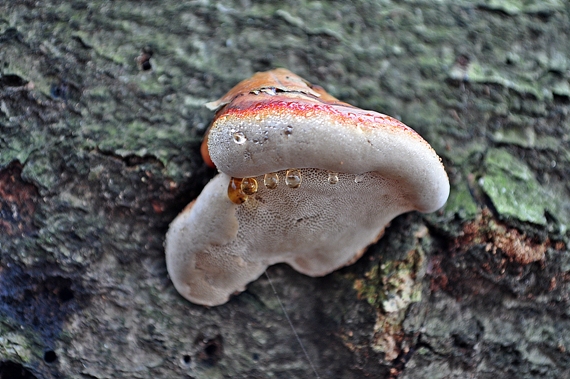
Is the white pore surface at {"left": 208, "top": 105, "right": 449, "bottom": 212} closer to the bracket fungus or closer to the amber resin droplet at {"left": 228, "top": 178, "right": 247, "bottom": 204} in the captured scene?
the bracket fungus

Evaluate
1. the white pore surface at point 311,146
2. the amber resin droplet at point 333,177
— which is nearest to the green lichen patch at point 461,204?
the white pore surface at point 311,146

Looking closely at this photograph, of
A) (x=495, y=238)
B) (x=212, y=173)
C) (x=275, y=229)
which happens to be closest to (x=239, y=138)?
(x=275, y=229)

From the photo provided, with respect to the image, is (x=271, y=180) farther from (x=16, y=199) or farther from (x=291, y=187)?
(x=16, y=199)

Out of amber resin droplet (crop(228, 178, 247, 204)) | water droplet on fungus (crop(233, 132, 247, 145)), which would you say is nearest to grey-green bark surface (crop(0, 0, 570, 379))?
amber resin droplet (crop(228, 178, 247, 204))

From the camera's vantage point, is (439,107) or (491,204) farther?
(439,107)

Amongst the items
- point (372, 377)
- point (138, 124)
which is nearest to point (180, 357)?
point (372, 377)

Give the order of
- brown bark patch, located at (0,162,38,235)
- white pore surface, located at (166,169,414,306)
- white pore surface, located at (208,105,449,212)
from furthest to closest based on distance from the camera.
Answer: brown bark patch, located at (0,162,38,235) → white pore surface, located at (166,169,414,306) → white pore surface, located at (208,105,449,212)

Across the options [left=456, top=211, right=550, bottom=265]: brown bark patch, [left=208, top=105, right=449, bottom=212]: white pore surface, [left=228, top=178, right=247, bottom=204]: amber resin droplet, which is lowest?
[left=456, top=211, right=550, bottom=265]: brown bark patch

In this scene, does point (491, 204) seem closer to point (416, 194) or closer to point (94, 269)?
point (416, 194)
